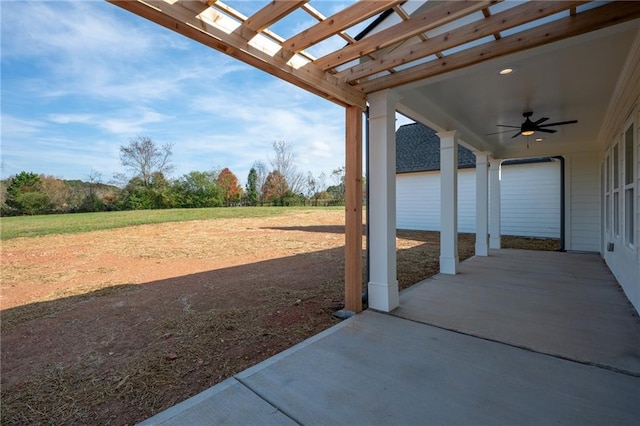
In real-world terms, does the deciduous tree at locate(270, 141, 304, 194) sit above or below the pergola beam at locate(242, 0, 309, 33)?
above

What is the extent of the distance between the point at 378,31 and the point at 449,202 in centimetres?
352

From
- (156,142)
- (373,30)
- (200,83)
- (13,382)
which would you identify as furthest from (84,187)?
(373,30)

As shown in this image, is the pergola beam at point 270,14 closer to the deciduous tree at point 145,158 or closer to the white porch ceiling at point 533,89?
the white porch ceiling at point 533,89

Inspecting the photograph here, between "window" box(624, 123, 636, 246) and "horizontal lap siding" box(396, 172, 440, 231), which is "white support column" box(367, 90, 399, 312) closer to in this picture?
"window" box(624, 123, 636, 246)

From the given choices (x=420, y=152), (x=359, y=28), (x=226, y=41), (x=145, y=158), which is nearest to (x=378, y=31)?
(x=359, y=28)

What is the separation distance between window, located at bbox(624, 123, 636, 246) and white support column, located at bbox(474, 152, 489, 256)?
291 cm

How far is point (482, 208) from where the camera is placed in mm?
6898

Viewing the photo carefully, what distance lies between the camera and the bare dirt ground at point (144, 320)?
2088 mm

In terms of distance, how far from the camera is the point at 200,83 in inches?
517

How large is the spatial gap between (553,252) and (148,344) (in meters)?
8.91

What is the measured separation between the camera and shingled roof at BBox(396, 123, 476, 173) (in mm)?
11608

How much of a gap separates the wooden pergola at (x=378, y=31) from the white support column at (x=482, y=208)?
16.1ft

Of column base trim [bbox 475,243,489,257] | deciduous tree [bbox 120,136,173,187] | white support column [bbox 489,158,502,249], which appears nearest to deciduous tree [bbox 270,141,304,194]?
deciduous tree [bbox 120,136,173,187]

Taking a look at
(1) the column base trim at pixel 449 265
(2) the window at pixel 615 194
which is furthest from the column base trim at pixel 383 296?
(2) the window at pixel 615 194
